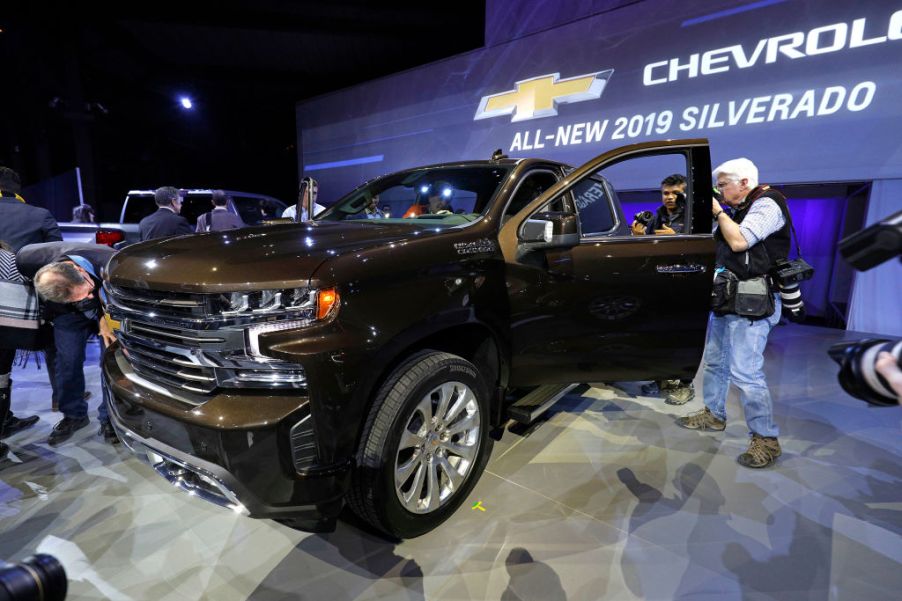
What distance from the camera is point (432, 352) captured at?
2066mm

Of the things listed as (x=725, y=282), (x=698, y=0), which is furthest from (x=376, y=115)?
(x=725, y=282)

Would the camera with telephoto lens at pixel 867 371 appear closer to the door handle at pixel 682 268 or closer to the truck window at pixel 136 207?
the door handle at pixel 682 268

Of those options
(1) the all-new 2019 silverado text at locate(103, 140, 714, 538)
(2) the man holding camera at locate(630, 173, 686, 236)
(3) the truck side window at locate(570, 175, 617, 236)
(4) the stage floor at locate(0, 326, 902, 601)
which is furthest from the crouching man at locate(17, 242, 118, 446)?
(2) the man holding camera at locate(630, 173, 686, 236)

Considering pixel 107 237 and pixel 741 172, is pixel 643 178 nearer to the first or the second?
pixel 741 172

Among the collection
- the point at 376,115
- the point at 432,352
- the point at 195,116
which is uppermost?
the point at 195,116

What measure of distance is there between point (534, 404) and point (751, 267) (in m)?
1.49

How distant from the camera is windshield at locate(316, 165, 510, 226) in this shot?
8.76ft

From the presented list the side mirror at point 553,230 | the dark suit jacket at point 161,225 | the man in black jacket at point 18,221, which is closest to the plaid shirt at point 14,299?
the man in black jacket at point 18,221

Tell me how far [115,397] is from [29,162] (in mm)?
14660

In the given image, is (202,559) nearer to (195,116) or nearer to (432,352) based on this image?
(432,352)

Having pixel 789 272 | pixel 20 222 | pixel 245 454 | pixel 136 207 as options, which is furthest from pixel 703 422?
pixel 136 207

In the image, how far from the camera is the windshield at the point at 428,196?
2.67 m

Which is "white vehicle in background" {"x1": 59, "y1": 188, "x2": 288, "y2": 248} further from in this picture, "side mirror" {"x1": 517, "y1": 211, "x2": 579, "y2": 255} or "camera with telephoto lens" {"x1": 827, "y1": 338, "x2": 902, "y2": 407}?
"camera with telephoto lens" {"x1": 827, "y1": 338, "x2": 902, "y2": 407}

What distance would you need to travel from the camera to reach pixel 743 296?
2621mm
